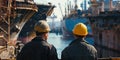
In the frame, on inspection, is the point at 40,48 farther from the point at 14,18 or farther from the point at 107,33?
the point at 107,33

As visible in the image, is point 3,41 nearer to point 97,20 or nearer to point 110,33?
point 110,33

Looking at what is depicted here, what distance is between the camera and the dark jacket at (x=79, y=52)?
679 centimetres

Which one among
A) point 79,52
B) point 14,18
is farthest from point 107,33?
point 79,52

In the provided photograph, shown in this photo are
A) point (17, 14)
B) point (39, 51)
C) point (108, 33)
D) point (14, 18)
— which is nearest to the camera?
point (39, 51)

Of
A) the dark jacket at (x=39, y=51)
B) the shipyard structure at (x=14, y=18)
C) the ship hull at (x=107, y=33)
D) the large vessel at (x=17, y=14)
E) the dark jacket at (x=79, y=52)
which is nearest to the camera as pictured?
the dark jacket at (x=39, y=51)

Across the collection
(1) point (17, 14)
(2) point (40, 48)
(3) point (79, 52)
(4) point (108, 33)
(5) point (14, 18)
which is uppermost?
(2) point (40, 48)

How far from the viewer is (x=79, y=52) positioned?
6.82 metres

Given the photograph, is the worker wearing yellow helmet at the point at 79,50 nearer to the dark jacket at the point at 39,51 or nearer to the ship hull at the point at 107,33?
the dark jacket at the point at 39,51

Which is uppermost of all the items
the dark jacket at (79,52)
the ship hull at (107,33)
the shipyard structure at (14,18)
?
the dark jacket at (79,52)

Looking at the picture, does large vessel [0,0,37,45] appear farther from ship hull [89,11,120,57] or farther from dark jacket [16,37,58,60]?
dark jacket [16,37,58,60]

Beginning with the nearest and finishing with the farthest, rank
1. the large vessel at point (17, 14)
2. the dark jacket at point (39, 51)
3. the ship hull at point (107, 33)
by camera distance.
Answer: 1. the dark jacket at point (39, 51)
2. the large vessel at point (17, 14)
3. the ship hull at point (107, 33)

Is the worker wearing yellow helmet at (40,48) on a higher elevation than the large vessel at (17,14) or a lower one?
higher

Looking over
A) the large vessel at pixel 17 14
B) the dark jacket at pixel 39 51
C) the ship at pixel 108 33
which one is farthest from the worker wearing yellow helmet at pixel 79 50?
the ship at pixel 108 33

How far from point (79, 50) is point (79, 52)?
4cm
